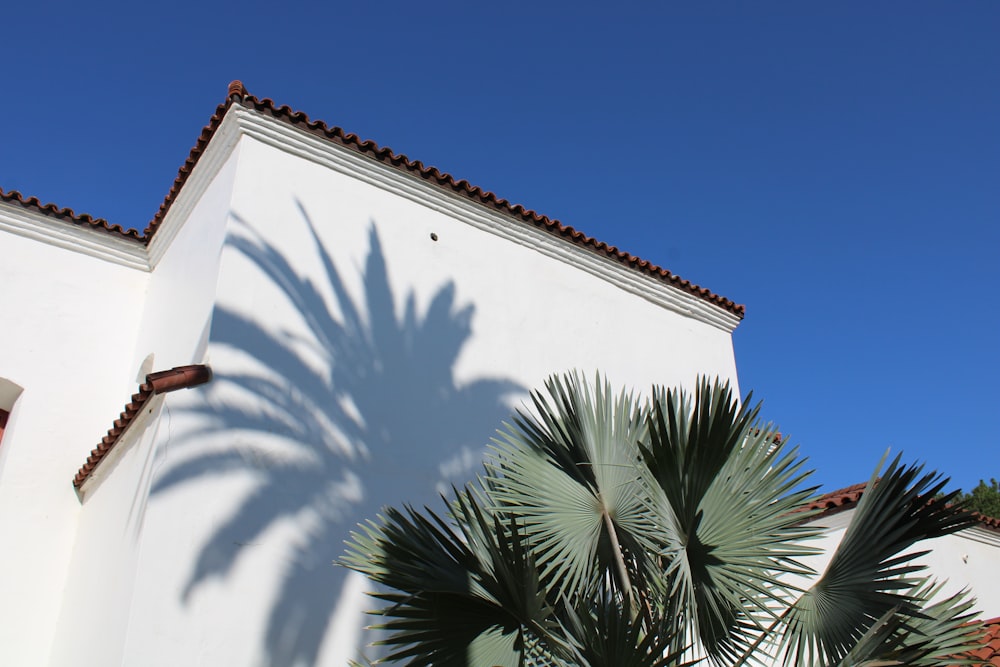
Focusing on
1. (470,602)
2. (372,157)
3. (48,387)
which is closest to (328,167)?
(372,157)

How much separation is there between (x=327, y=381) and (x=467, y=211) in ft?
8.04

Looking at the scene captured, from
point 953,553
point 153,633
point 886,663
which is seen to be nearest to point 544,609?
point 886,663

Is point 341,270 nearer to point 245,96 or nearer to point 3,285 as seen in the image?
point 245,96

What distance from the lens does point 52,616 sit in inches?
264

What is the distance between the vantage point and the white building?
17.9 feet

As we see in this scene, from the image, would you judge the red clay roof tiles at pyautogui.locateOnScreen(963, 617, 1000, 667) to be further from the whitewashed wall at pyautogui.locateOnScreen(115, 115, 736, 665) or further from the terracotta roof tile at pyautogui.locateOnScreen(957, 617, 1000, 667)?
the whitewashed wall at pyautogui.locateOnScreen(115, 115, 736, 665)

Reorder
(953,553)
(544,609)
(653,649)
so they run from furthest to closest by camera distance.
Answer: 1. (953,553)
2. (544,609)
3. (653,649)

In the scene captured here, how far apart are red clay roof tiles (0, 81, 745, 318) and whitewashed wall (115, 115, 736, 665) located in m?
0.16

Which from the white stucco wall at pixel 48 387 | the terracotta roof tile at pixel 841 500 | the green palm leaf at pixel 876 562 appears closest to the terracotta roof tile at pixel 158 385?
the white stucco wall at pixel 48 387

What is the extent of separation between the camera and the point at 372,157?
7.48m

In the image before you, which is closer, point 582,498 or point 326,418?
point 582,498

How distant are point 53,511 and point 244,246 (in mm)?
2829

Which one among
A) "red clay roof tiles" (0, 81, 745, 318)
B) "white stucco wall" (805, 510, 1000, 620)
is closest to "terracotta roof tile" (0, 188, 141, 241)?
"red clay roof tiles" (0, 81, 745, 318)

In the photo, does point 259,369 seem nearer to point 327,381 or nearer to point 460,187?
point 327,381
